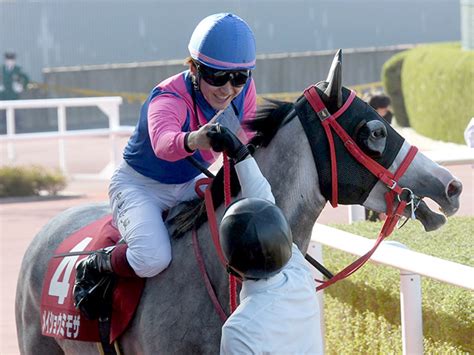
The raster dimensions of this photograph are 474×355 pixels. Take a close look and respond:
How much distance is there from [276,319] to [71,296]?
1.83 m

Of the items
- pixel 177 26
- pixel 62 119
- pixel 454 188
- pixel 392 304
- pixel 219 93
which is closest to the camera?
pixel 454 188

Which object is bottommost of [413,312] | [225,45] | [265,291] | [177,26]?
[177,26]

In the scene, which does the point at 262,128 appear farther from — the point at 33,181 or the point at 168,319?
the point at 33,181

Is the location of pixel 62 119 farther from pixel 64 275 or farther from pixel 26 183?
pixel 64 275

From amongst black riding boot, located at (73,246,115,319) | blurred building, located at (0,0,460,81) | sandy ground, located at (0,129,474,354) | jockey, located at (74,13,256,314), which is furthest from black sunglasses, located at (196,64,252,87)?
blurred building, located at (0,0,460,81)

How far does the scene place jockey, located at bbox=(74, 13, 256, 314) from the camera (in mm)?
4059

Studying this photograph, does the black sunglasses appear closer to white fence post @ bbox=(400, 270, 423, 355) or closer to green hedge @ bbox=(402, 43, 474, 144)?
white fence post @ bbox=(400, 270, 423, 355)

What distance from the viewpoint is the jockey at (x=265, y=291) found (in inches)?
116

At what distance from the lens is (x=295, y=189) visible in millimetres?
3959

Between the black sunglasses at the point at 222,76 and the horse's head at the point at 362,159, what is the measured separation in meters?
0.25

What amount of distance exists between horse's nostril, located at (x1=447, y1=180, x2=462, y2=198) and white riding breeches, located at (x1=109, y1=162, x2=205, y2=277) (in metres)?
1.07

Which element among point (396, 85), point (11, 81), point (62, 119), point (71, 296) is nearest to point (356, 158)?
point (71, 296)

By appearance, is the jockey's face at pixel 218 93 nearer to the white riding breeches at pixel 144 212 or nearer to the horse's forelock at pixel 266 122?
the horse's forelock at pixel 266 122

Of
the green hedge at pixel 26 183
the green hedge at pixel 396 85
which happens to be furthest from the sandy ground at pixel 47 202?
the green hedge at pixel 396 85
